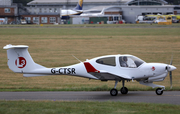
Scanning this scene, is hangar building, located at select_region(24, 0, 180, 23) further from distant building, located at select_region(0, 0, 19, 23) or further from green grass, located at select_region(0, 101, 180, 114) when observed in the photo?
green grass, located at select_region(0, 101, 180, 114)

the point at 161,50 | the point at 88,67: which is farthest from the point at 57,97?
the point at 161,50

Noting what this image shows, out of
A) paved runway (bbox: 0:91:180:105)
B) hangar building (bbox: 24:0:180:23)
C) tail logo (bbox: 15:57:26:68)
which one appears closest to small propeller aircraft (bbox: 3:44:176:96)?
tail logo (bbox: 15:57:26:68)

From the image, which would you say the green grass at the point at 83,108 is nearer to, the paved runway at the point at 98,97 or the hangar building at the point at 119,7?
the paved runway at the point at 98,97

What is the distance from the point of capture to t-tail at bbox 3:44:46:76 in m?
13.3

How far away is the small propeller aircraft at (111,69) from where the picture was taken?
12.4 m

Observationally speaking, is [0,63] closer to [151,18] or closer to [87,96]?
[87,96]

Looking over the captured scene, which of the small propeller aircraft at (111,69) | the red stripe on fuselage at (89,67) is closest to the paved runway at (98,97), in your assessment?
the small propeller aircraft at (111,69)

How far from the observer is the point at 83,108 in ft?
32.6

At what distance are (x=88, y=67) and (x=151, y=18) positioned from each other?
89381 millimetres

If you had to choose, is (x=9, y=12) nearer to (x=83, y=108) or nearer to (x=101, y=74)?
(x=101, y=74)

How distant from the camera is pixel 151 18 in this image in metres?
97.4

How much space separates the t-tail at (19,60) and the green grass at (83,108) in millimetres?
2989

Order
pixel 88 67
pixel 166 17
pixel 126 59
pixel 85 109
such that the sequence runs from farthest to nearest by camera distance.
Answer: pixel 166 17 < pixel 126 59 < pixel 88 67 < pixel 85 109

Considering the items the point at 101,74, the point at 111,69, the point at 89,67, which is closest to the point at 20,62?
the point at 89,67
